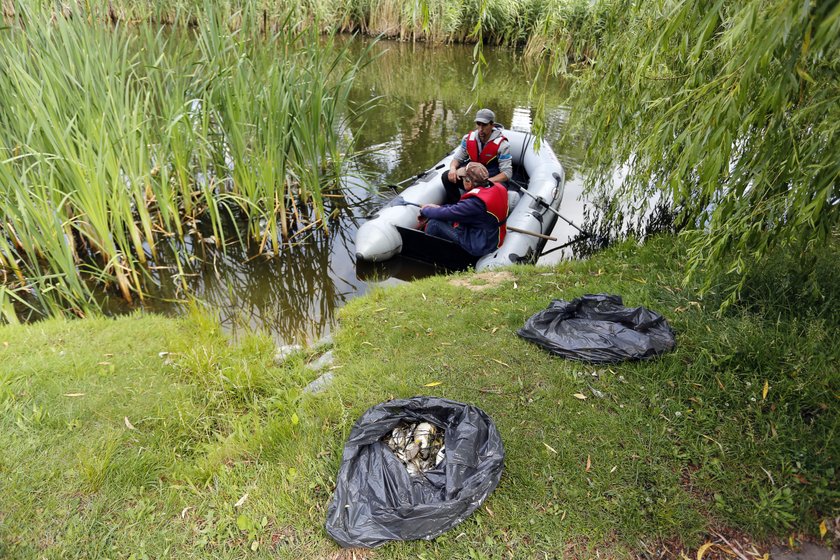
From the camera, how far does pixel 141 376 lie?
305 cm

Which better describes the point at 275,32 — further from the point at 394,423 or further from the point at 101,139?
the point at 394,423

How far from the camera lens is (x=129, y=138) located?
3826 mm

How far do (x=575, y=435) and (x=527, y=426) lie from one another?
23 centimetres

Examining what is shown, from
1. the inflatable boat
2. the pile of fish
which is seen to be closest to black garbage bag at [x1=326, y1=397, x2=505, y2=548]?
the pile of fish

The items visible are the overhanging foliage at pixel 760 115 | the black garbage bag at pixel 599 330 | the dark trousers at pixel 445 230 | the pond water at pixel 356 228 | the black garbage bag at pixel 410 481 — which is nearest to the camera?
the overhanging foliage at pixel 760 115

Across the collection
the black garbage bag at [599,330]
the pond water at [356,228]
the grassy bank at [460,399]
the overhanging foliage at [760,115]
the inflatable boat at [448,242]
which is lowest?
the pond water at [356,228]

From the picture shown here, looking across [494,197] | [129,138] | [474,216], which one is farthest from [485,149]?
[129,138]

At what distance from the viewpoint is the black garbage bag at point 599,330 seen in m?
2.95

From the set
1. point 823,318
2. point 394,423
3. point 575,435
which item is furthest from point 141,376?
point 823,318

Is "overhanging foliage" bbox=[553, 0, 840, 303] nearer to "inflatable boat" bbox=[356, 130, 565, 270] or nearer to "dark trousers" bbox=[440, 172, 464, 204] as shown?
"inflatable boat" bbox=[356, 130, 565, 270]

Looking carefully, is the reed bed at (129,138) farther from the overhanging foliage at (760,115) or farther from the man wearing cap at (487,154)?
the overhanging foliage at (760,115)

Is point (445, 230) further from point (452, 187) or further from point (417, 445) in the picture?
point (417, 445)

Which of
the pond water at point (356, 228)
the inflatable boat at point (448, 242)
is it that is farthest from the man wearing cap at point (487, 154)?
the pond water at point (356, 228)

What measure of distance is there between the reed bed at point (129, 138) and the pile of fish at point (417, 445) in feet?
8.43
